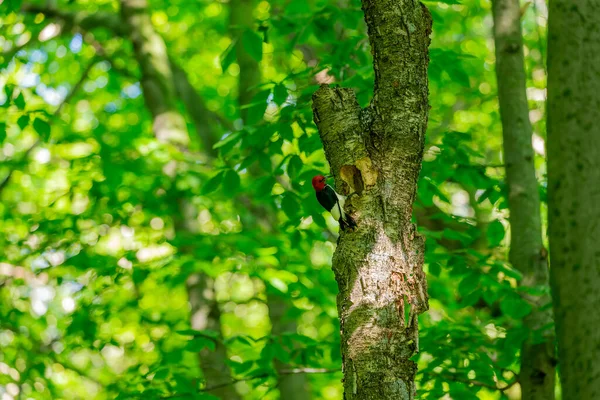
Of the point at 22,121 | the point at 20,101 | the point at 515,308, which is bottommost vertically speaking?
the point at 515,308

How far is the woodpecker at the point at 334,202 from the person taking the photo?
6.19 feet

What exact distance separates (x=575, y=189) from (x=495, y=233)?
3.03 ft

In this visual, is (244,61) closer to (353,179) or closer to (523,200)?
(523,200)

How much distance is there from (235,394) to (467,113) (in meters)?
5.66

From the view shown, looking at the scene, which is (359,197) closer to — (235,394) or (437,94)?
(235,394)

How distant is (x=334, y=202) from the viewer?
2209 mm

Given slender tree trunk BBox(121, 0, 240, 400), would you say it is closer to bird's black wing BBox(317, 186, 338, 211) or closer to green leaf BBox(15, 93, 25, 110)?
green leaf BBox(15, 93, 25, 110)

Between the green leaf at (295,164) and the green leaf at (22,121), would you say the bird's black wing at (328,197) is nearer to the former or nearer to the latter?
the green leaf at (295,164)

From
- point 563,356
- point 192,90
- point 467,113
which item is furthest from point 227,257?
point 467,113

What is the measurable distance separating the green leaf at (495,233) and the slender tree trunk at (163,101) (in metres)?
3.19

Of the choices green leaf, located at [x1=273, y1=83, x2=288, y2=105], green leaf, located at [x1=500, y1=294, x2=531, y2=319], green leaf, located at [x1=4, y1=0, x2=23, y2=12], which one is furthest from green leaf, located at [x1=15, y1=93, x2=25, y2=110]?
green leaf, located at [x1=500, y1=294, x2=531, y2=319]

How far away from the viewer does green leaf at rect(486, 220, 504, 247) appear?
362 cm

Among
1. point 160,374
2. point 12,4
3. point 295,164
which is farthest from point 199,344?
point 12,4

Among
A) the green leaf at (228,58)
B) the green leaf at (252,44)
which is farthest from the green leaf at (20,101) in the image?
the green leaf at (252,44)
